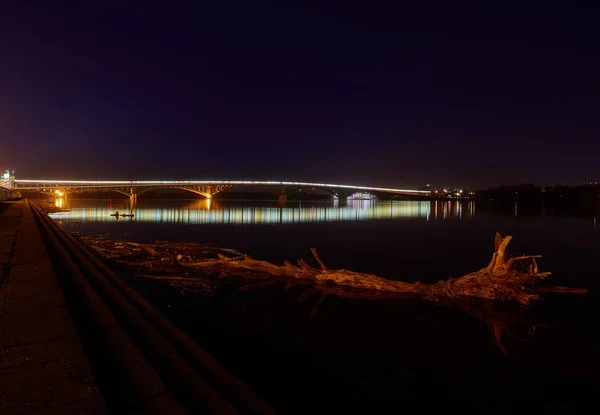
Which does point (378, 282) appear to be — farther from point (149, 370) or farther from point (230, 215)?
point (230, 215)

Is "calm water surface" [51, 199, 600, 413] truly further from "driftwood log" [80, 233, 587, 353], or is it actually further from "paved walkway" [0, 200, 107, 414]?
"paved walkway" [0, 200, 107, 414]

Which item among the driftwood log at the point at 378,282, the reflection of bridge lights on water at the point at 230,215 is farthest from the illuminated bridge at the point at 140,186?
the driftwood log at the point at 378,282

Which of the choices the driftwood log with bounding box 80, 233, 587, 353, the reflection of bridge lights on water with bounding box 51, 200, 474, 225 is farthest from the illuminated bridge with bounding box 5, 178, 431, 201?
the driftwood log with bounding box 80, 233, 587, 353

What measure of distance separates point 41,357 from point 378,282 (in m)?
8.94

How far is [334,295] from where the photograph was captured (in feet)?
34.1

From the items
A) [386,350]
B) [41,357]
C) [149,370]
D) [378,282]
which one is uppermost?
[41,357]

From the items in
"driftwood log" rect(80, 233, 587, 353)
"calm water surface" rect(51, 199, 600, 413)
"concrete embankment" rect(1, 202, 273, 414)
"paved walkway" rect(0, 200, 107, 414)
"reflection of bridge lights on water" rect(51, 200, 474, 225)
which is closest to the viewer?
"paved walkway" rect(0, 200, 107, 414)

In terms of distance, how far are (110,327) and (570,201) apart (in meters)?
154

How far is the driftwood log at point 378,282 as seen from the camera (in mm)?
10000

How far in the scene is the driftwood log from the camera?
10000 mm

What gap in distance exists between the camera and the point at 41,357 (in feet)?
11.2

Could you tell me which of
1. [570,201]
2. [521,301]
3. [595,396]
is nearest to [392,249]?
[521,301]

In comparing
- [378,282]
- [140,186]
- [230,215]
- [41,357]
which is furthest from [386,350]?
[140,186]

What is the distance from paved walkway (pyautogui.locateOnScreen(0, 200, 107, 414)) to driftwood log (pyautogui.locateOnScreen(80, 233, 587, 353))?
558 cm
